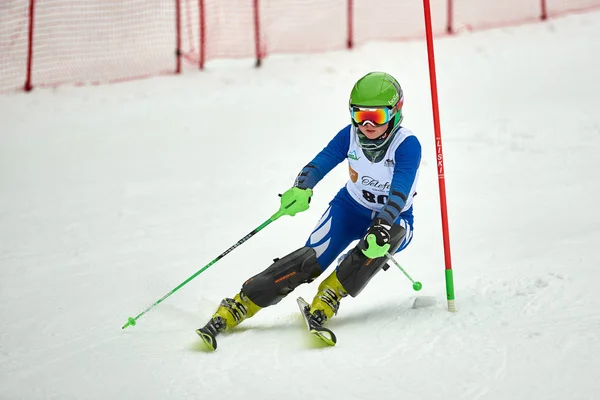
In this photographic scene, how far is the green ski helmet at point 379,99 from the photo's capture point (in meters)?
4.32

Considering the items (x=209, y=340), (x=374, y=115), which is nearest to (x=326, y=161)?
(x=374, y=115)

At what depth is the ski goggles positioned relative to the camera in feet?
14.2

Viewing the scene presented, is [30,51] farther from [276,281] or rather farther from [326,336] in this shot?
[326,336]

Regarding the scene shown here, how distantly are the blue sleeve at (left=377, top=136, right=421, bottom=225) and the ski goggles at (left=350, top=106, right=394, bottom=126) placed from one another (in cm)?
19

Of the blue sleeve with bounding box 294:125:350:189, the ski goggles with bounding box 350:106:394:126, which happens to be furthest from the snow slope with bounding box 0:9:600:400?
the ski goggles with bounding box 350:106:394:126

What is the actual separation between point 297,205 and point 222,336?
2.89 feet

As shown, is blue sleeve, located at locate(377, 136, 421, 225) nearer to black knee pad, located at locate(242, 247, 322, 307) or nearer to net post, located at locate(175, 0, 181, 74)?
black knee pad, located at locate(242, 247, 322, 307)

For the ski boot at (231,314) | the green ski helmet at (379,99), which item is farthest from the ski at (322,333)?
the green ski helmet at (379,99)

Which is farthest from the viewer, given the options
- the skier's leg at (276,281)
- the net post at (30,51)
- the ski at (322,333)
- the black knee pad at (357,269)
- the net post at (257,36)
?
the net post at (257,36)

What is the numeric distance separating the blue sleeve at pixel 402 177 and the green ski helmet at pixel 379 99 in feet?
0.36

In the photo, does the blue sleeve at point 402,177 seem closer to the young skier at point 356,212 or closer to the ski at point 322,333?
the young skier at point 356,212

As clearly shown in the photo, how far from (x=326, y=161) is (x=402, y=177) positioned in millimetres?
588

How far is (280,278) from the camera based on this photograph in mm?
4484

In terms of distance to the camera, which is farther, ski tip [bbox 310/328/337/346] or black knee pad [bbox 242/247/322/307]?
black knee pad [bbox 242/247/322/307]
